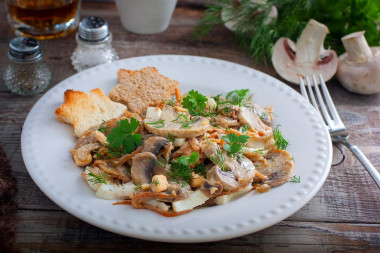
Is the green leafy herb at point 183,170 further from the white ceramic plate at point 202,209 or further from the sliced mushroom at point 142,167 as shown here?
the white ceramic plate at point 202,209

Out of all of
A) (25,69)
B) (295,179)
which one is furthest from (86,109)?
(295,179)

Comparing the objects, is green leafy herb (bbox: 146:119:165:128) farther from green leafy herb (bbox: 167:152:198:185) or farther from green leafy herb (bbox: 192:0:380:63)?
green leafy herb (bbox: 192:0:380:63)

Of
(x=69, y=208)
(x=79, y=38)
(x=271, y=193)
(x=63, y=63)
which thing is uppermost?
(x=271, y=193)

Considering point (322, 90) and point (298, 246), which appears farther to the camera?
point (322, 90)

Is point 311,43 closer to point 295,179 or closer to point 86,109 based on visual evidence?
point 295,179

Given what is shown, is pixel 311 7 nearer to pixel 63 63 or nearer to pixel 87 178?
pixel 63 63

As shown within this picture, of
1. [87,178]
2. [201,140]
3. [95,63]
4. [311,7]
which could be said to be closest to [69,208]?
[87,178]
